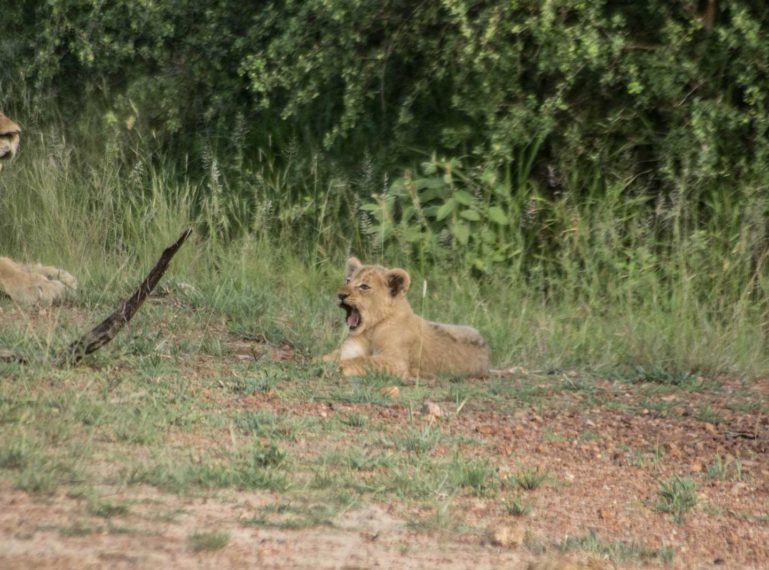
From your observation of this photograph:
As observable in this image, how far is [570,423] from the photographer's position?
5.92 meters

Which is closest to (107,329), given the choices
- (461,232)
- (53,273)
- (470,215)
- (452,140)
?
(53,273)

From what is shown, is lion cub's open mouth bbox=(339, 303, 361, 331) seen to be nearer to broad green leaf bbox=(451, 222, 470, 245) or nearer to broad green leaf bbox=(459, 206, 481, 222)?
broad green leaf bbox=(451, 222, 470, 245)

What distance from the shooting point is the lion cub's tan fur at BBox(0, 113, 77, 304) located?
7719mm

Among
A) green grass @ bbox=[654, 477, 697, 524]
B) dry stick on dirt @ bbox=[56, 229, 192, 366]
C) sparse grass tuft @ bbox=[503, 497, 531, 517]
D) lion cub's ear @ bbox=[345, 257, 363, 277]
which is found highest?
dry stick on dirt @ bbox=[56, 229, 192, 366]

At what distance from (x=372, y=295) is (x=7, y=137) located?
2.49 m

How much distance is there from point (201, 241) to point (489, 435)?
4.67m

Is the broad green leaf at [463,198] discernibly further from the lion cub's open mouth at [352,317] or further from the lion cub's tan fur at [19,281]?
the lion cub's tan fur at [19,281]

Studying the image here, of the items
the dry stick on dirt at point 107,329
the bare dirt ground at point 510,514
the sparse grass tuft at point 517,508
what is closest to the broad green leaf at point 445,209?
the bare dirt ground at point 510,514

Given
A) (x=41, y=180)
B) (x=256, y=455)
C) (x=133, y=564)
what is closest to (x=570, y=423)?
(x=256, y=455)

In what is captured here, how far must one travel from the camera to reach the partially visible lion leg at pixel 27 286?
7.71 m

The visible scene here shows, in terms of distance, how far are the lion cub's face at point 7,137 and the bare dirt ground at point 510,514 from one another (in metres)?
2.71

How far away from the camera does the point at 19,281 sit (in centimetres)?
783

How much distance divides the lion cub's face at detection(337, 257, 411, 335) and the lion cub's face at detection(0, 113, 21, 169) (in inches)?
90.1

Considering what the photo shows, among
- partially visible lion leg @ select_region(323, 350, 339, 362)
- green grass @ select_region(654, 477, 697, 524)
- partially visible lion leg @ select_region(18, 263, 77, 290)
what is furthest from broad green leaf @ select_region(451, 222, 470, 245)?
green grass @ select_region(654, 477, 697, 524)
